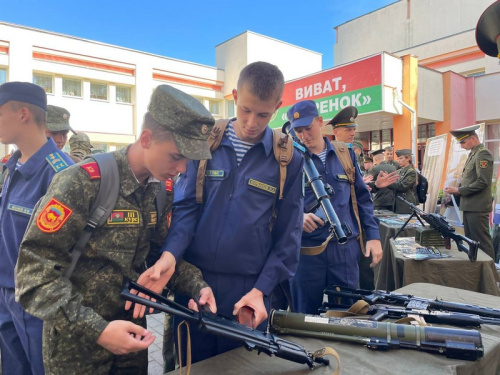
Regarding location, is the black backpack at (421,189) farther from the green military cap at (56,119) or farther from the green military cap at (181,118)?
the green military cap at (181,118)

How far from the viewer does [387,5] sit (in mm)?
22922

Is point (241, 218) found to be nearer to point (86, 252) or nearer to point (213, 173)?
point (213, 173)

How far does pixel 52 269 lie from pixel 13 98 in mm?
1266

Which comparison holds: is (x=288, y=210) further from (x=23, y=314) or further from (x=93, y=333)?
(x=23, y=314)

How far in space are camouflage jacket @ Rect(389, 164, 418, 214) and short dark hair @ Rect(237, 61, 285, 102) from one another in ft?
17.6

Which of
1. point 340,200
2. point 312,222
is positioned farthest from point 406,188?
point 312,222

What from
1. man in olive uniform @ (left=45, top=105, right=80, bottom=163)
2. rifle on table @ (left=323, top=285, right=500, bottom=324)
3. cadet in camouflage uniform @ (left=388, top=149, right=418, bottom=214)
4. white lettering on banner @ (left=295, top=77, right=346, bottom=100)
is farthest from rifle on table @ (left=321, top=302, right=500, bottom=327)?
white lettering on banner @ (left=295, top=77, right=346, bottom=100)

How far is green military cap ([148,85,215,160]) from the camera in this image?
1.43 metres

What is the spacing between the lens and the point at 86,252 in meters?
1.38

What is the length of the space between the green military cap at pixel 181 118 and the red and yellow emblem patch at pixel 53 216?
46 centimetres

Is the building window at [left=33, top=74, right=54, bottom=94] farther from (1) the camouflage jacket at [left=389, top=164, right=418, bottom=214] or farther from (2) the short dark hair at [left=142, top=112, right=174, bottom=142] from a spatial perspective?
(2) the short dark hair at [left=142, top=112, right=174, bottom=142]

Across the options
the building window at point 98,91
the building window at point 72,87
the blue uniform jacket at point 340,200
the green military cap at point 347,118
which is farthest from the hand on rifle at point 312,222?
the building window at point 98,91

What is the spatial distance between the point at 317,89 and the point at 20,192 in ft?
45.2

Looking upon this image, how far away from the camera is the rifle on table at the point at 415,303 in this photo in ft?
6.31
